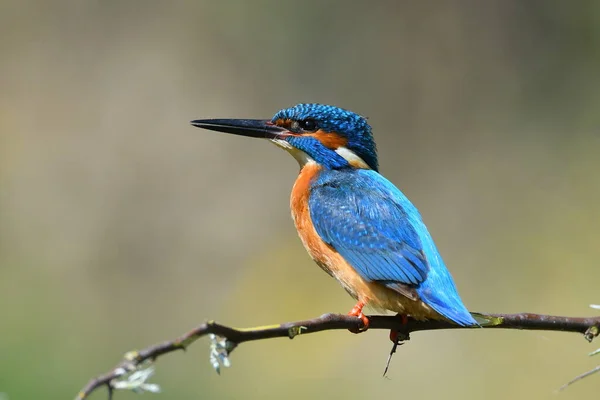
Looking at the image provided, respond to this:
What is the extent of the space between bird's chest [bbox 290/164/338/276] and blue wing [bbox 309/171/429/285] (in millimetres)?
26

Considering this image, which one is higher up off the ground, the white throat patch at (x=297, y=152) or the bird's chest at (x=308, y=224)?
the white throat patch at (x=297, y=152)

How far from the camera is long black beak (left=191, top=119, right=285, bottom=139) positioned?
255 cm

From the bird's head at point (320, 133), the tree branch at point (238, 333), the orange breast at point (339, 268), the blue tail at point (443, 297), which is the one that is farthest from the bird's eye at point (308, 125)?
the tree branch at point (238, 333)

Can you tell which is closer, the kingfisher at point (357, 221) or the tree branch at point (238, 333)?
the tree branch at point (238, 333)

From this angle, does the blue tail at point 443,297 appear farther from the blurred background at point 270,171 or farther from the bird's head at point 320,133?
the blurred background at point 270,171

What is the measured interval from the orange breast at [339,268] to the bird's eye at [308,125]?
116mm

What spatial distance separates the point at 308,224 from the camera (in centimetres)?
237

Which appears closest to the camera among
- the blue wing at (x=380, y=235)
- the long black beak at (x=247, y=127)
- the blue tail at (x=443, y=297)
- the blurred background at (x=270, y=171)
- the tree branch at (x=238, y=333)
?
the tree branch at (x=238, y=333)

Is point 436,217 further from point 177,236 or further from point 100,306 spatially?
point 100,306

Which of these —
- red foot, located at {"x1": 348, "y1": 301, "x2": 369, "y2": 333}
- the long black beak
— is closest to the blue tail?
red foot, located at {"x1": 348, "y1": 301, "x2": 369, "y2": 333}

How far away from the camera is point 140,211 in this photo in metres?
5.24

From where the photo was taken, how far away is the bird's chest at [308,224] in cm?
229

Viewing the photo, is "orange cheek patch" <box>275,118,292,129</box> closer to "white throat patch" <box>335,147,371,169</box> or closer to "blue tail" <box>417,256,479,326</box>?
"white throat patch" <box>335,147,371,169</box>

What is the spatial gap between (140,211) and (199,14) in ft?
5.28
